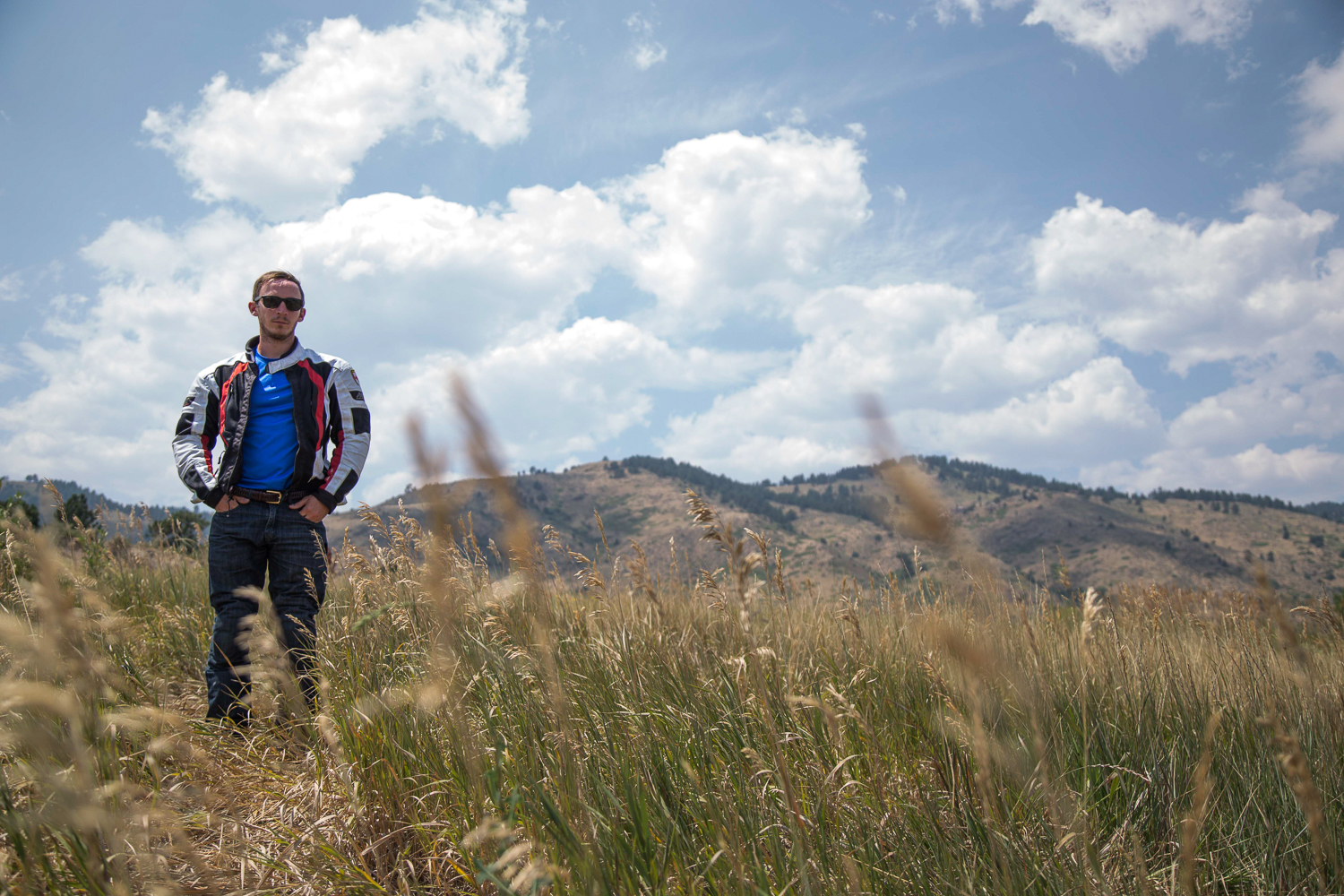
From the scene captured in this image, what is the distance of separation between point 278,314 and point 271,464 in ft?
3.31

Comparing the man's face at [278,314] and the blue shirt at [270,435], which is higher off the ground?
the man's face at [278,314]

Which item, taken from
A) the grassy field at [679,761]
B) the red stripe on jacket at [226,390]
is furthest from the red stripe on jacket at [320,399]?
the grassy field at [679,761]

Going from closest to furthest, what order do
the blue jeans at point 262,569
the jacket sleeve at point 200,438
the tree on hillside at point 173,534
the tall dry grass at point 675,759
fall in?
the tall dry grass at point 675,759 < the blue jeans at point 262,569 < the jacket sleeve at point 200,438 < the tree on hillside at point 173,534

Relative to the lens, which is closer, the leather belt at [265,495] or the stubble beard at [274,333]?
the leather belt at [265,495]

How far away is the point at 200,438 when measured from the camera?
14.3 feet

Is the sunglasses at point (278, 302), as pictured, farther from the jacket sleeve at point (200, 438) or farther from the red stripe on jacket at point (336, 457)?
the red stripe on jacket at point (336, 457)

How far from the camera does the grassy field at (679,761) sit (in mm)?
1519

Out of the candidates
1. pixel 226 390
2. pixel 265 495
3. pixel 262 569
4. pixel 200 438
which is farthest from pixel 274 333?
pixel 262 569

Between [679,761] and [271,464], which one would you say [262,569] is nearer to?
[271,464]

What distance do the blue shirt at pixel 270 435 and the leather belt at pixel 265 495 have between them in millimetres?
61

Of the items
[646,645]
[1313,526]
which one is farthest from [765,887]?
[1313,526]

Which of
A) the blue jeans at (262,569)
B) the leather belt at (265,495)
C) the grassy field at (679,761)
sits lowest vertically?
the grassy field at (679,761)

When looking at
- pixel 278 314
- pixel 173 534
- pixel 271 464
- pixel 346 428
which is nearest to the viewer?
pixel 271 464

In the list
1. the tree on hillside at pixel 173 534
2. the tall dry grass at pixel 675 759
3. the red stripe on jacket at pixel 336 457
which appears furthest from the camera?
the tree on hillside at pixel 173 534
